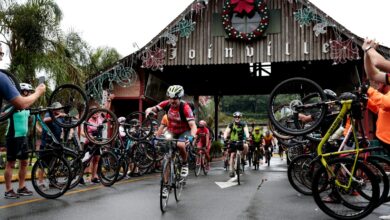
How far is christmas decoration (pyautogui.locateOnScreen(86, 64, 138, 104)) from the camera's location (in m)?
19.0

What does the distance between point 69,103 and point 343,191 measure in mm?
5343

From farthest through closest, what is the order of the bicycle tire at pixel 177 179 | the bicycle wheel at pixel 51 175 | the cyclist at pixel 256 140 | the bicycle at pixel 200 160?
the cyclist at pixel 256 140 < the bicycle at pixel 200 160 < the bicycle wheel at pixel 51 175 < the bicycle tire at pixel 177 179

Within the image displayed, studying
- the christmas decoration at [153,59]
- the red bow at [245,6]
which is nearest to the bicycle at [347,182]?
the red bow at [245,6]

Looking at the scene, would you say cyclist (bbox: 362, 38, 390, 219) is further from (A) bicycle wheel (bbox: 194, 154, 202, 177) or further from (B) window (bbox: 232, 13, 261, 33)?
(B) window (bbox: 232, 13, 261, 33)

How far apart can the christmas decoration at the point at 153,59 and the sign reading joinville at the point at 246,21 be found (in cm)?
288

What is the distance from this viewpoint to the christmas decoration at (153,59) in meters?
19.0

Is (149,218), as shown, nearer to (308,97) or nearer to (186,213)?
(186,213)

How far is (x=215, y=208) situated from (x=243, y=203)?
73cm

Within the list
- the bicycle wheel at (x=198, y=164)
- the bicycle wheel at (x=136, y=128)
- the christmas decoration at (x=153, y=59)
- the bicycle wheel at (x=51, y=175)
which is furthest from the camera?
the christmas decoration at (x=153, y=59)

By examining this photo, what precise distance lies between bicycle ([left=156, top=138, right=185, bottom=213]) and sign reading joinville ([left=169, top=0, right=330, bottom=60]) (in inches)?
469

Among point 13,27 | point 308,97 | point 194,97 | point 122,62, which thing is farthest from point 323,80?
point 308,97

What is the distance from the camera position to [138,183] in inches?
410

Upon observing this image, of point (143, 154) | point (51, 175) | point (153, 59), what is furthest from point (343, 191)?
point (153, 59)

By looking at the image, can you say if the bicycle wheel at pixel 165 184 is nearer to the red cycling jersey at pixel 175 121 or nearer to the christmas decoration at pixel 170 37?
the red cycling jersey at pixel 175 121
